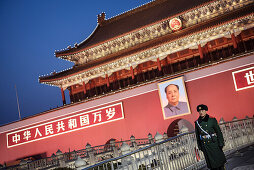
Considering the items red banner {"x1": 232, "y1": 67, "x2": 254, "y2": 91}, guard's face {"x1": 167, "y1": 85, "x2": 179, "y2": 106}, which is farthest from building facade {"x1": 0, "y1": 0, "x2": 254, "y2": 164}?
guard's face {"x1": 167, "y1": 85, "x2": 179, "y2": 106}

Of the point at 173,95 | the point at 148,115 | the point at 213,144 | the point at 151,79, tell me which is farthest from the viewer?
the point at 151,79

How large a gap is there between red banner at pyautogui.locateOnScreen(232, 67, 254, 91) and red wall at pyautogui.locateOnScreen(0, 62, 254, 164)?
0.20 m

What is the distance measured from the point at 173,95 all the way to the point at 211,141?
431 inches

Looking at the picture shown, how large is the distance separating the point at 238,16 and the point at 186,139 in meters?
10.6

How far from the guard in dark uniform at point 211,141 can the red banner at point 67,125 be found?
1215 centimetres

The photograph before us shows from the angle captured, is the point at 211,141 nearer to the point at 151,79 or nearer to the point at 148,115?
the point at 148,115

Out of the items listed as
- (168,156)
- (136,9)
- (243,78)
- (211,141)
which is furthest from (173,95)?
(211,141)

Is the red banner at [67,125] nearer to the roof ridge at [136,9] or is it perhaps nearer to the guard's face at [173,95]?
the guard's face at [173,95]

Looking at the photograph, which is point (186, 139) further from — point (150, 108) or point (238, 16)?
point (238, 16)

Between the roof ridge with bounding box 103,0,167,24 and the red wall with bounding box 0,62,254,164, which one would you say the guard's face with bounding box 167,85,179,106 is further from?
the roof ridge with bounding box 103,0,167,24

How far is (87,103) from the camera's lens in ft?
60.3

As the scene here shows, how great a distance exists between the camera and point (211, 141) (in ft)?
16.2

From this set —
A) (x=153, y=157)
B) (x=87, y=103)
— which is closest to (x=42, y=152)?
(x=87, y=103)

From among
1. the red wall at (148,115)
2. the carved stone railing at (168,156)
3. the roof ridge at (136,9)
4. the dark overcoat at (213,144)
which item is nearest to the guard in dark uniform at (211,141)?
the dark overcoat at (213,144)
